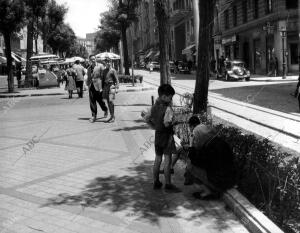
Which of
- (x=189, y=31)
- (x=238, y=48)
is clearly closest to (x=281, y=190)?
(x=238, y=48)

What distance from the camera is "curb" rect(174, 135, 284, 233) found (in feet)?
14.2

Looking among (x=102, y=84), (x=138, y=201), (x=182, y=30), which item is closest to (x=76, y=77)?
(x=102, y=84)

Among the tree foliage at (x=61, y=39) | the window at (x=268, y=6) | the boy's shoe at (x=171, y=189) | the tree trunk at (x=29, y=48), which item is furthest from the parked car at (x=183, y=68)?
the boy's shoe at (x=171, y=189)

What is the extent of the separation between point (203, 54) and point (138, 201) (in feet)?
12.8

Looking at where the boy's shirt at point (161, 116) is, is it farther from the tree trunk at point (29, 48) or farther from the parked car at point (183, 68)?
the parked car at point (183, 68)

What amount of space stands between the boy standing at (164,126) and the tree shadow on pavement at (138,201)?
7.3 inches

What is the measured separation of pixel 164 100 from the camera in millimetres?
6211

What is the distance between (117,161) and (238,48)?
121 feet

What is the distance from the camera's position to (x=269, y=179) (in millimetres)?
4992

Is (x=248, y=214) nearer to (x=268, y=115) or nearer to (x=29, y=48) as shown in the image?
(x=268, y=115)

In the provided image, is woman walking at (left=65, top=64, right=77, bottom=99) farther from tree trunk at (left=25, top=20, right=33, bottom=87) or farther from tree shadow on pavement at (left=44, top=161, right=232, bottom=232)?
tree shadow on pavement at (left=44, top=161, right=232, bottom=232)

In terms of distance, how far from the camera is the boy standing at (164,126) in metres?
6.19

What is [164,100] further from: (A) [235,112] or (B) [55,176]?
(A) [235,112]

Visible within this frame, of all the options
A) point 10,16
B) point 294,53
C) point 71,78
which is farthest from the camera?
point 294,53
